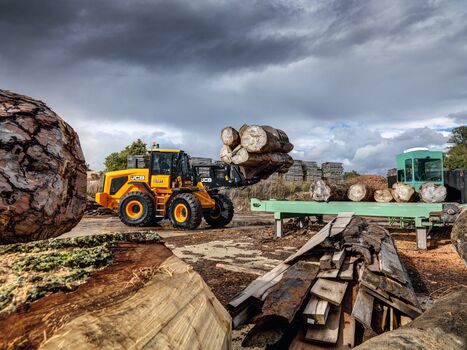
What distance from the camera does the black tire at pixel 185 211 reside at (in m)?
10.6

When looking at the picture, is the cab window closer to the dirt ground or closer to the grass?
the dirt ground

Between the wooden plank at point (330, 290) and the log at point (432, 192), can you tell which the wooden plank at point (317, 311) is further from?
the log at point (432, 192)

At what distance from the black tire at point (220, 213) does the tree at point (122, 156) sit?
36.1 feet

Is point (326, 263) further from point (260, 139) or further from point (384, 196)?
point (384, 196)

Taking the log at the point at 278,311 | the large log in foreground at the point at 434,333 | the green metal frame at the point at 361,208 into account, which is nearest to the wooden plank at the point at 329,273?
the log at the point at 278,311

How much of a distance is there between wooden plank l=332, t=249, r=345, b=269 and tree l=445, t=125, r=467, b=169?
29.7 m

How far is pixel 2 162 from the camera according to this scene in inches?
69.6

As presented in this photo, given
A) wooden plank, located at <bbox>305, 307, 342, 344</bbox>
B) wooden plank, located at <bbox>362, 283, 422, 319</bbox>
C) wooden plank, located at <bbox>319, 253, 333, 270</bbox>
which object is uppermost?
wooden plank, located at <bbox>319, 253, 333, 270</bbox>

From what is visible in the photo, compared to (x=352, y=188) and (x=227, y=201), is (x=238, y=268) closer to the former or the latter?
(x=352, y=188)

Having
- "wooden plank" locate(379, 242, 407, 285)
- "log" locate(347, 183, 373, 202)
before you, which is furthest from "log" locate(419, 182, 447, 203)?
"wooden plank" locate(379, 242, 407, 285)

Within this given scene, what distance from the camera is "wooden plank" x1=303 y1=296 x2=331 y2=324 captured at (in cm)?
274

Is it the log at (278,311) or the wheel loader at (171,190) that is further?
the wheel loader at (171,190)

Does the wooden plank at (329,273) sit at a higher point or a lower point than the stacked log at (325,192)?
lower

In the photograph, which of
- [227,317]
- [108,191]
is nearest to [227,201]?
[108,191]
